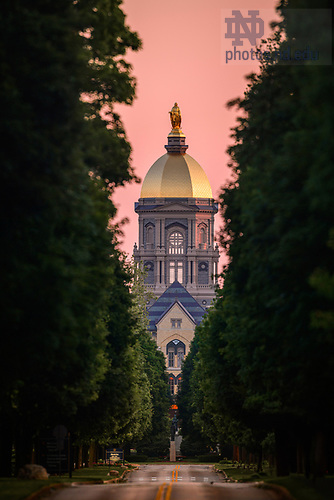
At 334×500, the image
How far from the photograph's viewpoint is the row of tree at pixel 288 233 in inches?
835

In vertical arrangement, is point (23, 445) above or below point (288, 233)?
below

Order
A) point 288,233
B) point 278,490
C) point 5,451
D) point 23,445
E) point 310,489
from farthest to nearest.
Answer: point 5,451, point 23,445, point 278,490, point 310,489, point 288,233

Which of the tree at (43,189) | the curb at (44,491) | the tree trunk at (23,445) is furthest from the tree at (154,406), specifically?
the tree at (43,189)

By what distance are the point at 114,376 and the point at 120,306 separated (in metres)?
3.28

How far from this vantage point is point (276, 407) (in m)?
42.6

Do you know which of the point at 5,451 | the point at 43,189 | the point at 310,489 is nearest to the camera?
the point at 43,189

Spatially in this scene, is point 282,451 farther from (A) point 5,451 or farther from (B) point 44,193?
(B) point 44,193

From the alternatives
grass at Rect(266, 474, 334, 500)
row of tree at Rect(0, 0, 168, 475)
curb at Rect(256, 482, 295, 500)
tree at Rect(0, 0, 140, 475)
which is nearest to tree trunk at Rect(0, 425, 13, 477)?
curb at Rect(256, 482, 295, 500)

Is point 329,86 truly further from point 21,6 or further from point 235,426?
point 235,426

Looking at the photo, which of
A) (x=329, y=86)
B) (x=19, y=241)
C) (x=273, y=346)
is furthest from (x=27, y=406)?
(x=329, y=86)

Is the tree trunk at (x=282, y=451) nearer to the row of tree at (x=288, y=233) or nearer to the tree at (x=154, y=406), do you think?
the row of tree at (x=288, y=233)

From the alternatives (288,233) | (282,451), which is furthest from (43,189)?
(282,451)

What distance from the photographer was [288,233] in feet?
78.5

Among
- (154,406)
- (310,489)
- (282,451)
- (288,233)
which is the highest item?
(154,406)
